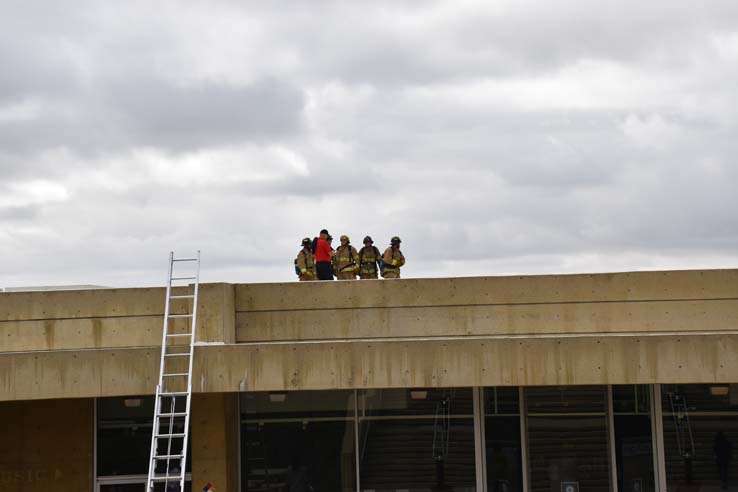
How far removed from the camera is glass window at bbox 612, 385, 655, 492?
19.0 meters

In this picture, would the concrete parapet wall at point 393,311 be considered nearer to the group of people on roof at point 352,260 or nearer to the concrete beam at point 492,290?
the concrete beam at point 492,290

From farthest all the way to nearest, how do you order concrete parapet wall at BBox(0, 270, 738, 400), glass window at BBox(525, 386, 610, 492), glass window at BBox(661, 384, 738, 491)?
concrete parapet wall at BBox(0, 270, 738, 400)
glass window at BBox(525, 386, 610, 492)
glass window at BBox(661, 384, 738, 491)

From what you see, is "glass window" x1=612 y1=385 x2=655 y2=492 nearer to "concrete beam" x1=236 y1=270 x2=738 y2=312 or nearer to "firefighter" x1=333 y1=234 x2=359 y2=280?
"concrete beam" x1=236 y1=270 x2=738 y2=312

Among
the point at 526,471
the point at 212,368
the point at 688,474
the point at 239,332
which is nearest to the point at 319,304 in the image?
the point at 239,332

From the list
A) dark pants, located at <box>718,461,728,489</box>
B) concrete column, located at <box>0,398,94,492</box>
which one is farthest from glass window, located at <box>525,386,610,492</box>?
concrete column, located at <box>0,398,94,492</box>

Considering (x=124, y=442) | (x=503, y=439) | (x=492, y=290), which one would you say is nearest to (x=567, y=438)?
(x=503, y=439)

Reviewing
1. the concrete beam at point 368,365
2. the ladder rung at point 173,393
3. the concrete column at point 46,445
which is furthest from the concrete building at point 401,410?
the concrete beam at point 368,365

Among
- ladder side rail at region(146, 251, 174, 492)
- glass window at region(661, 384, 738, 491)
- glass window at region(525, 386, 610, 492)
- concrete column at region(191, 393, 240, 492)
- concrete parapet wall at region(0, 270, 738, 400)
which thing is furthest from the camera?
concrete parapet wall at region(0, 270, 738, 400)

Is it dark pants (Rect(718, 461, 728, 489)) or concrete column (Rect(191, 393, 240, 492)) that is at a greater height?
concrete column (Rect(191, 393, 240, 492))

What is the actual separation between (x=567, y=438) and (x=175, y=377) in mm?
6634

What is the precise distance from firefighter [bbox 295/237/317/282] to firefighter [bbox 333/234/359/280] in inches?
21.7

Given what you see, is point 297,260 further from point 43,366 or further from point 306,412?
point 43,366

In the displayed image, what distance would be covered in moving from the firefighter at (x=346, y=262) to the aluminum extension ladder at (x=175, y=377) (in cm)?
393

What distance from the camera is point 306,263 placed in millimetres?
22500
